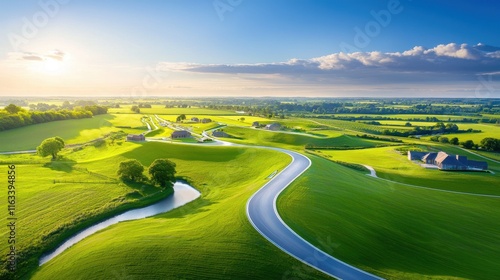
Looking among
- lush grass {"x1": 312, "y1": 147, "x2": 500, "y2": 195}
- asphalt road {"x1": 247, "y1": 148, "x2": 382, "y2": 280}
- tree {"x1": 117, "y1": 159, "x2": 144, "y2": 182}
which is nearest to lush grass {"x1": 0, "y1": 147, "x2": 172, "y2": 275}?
tree {"x1": 117, "y1": 159, "x2": 144, "y2": 182}

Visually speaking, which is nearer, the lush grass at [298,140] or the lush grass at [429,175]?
the lush grass at [429,175]

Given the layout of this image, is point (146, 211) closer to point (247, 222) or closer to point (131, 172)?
point (131, 172)

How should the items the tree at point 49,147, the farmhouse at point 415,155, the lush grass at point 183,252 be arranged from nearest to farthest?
the lush grass at point 183,252
the tree at point 49,147
the farmhouse at point 415,155

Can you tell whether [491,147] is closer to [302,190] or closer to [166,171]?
[302,190]

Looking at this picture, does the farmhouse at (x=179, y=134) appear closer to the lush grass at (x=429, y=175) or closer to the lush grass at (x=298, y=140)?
the lush grass at (x=298, y=140)

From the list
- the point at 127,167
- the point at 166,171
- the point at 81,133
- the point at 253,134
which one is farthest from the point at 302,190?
the point at 81,133

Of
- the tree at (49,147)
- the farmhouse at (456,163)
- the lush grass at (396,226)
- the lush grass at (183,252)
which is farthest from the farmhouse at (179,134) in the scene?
the farmhouse at (456,163)
